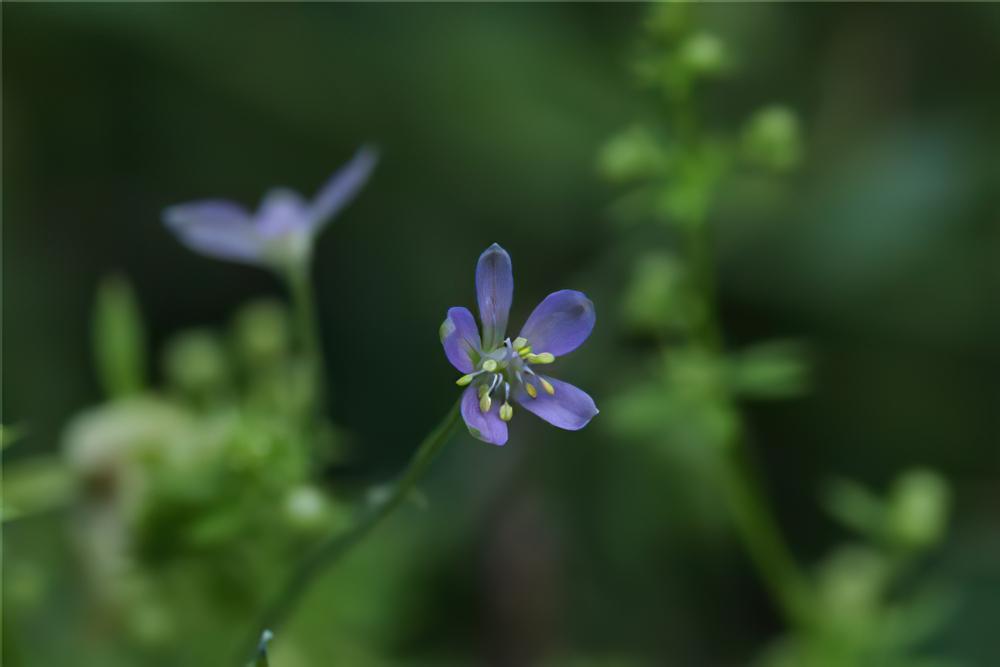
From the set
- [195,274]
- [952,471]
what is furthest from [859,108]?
→ [195,274]

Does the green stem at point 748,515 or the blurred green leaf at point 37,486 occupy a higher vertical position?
the green stem at point 748,515

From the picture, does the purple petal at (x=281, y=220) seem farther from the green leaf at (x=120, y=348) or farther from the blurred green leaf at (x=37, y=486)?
the blurred green leaf at (x=37, y=486)

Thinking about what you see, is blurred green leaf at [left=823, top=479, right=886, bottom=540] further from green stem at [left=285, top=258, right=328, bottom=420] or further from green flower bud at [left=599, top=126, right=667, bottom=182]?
green stem at [left=285, top=258, right=328, bottom=420]

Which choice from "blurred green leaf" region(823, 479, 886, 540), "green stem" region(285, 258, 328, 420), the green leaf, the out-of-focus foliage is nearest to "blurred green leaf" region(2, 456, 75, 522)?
the out-of-focus foliage

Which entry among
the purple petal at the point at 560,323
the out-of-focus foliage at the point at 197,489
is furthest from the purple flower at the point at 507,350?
the out-of-focus foliage at the point at 197,489

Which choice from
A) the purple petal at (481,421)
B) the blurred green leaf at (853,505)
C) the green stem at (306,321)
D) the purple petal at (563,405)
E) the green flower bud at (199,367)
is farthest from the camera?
the blurred green leaf at (853,505)

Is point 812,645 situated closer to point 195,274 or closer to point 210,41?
point 195,274

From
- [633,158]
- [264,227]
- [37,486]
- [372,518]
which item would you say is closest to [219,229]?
[264,227]
